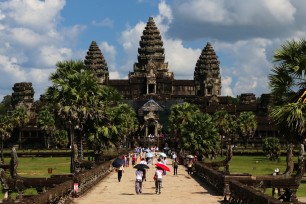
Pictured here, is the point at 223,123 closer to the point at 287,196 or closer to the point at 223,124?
the point at 223,124

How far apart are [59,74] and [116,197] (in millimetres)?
18930

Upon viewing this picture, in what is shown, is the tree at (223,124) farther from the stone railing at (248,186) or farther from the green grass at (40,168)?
the stone railing at (248,186)

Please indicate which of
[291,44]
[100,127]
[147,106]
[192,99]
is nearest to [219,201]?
[291,44]

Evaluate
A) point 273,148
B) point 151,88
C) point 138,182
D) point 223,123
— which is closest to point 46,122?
point 223,123

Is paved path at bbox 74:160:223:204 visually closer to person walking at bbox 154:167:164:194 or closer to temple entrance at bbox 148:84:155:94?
person walking at bbox 154:167:164:194

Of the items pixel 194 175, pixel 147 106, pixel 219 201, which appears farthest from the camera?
pixel 147 106

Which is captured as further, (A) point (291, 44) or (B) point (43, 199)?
(A) point (291, 44)

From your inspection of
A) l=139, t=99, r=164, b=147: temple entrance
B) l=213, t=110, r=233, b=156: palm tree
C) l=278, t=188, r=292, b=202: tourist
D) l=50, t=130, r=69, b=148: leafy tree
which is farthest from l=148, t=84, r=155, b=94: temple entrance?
l=278, t=188, r=292, b=202: tourist

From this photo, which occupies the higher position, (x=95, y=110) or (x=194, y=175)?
(x=95, y=110)

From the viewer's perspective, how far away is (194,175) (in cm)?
5050

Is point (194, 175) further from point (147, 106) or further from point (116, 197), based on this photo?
point (147, 106)

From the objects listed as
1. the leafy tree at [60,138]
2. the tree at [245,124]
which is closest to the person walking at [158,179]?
the leafy tree at [60,138]

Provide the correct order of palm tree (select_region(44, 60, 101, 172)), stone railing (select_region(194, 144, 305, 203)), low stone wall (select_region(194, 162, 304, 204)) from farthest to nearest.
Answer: palm tree (select_region(44, 60, 101, 172))
stone railing (select_region(194, 144, 305, 203))
low stone wall (select_region(194, 162, 304, 204))

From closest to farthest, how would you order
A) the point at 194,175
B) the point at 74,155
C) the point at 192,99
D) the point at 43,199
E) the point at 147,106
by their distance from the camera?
the point at 43,199
the point at 74,155
the point at 194,175
the point at 147,106
the point at 192,99
